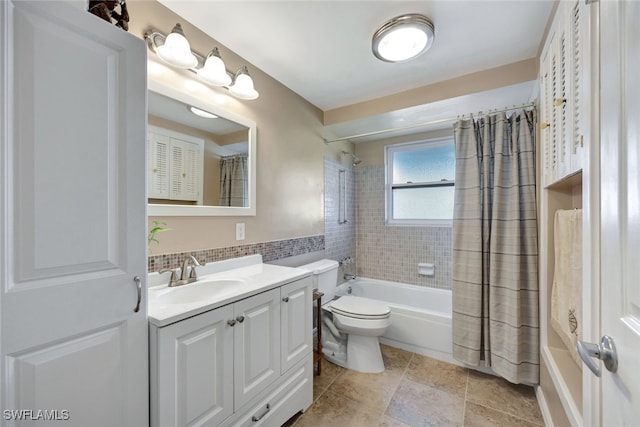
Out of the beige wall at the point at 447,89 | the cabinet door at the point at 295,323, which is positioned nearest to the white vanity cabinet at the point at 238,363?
the cabinet door at the point at 295,323

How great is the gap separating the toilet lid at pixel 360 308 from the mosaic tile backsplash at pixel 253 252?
571mm

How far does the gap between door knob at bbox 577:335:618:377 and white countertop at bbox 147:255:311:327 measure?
45.9 inches

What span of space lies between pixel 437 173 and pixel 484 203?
110cm

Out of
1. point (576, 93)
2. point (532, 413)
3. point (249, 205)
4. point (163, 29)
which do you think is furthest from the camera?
point (249, 205)

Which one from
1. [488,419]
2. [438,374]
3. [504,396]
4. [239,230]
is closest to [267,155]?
[239,230]

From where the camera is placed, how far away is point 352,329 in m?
2.02

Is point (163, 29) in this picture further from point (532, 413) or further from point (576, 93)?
point (532, 413)

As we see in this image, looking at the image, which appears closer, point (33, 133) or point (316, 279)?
point (33, 133)

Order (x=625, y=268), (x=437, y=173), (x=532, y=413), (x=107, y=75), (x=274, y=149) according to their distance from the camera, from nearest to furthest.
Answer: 1. (x=625, y=268)
2. (x=107, y=75)
3. (x=532, y=413)
4. (x=274, y=149)
5. (x=437, y=173)

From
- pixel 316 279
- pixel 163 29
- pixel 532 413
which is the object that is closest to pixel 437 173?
pixel 316 279

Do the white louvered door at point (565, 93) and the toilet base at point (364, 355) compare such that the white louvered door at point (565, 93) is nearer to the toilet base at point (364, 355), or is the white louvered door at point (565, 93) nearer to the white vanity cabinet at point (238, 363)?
the white vanity cabinet at point (238, 363)

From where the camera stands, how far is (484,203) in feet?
6.43

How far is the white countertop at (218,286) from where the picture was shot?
988 millimetres

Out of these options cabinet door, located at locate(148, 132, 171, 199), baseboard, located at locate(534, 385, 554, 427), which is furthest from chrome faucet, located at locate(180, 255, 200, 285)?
baseboard, located at locate(534, 385, 554, 427)
